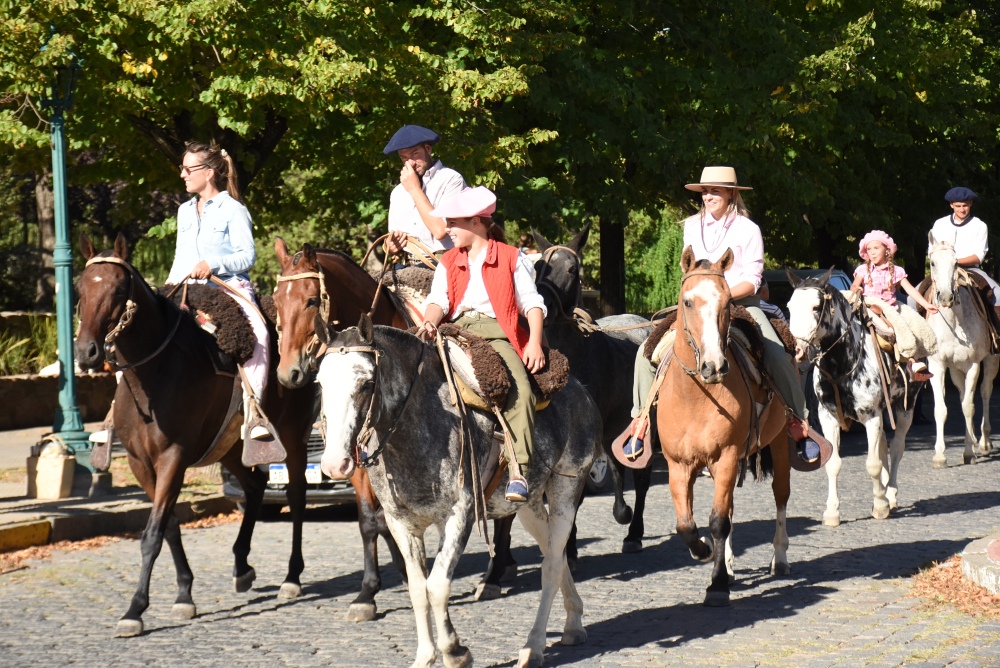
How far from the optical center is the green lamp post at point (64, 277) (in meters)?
15.1

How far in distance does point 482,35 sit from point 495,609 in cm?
1017

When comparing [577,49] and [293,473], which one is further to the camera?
[577,49]

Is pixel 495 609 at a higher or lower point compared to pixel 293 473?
lower

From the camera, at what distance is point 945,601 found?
353 inches

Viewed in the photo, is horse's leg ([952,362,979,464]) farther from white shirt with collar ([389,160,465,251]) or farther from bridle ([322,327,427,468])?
bridle ([322,327,427,468])

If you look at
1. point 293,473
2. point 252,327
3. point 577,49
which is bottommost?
point 293,473

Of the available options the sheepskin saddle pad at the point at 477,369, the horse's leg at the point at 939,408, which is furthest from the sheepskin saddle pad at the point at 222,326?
the horse's leg at the point at 939,408

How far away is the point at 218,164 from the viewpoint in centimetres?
1046

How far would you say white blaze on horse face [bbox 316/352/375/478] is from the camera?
6.54 metres

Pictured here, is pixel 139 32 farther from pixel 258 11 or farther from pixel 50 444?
pixel 50 444

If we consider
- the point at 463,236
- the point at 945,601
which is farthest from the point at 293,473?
the point at 945,601

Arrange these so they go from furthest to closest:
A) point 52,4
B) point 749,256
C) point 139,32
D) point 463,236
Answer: point 139,32 → point 52,4 → point 749,256 → point 463,236

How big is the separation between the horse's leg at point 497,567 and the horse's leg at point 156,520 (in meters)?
2.21

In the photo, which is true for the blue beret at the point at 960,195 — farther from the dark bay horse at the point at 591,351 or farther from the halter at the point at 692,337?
the halter at the point at 692,337
